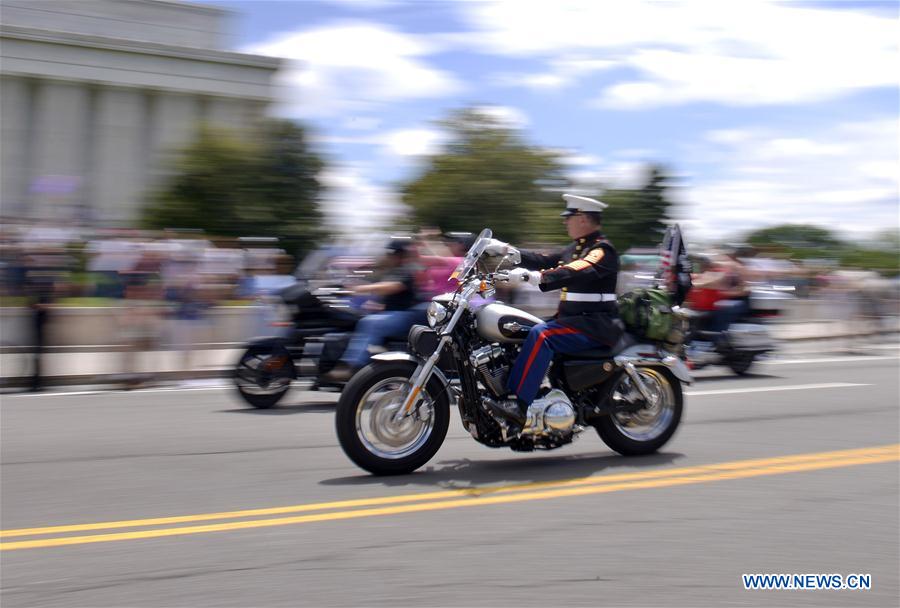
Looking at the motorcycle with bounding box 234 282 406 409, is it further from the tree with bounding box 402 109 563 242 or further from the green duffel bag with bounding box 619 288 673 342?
the tree with bounding box 402 109 563 242

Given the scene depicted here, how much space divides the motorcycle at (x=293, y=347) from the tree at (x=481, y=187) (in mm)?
24208

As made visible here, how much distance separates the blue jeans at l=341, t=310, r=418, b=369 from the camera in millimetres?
9227

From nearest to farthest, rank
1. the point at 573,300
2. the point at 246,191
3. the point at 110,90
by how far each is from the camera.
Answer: the point at 573,300 < the point at 246,191 < the point at 110,90

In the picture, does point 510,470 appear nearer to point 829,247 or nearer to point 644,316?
point 644,316

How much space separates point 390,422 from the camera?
20.1 ft

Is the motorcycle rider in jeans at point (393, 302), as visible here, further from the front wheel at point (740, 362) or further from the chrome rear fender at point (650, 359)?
the front wheel at point (740, 362)

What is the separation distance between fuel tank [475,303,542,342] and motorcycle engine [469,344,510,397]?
87mm

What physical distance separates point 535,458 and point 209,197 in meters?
35.6

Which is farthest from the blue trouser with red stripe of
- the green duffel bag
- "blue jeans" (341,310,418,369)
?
"blue jeans" (341,310,418,369)

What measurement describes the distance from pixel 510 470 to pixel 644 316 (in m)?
1.47

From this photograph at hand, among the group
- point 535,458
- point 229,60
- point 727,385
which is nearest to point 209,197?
point 229,60

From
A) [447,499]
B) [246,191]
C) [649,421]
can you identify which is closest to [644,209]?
[246,191]

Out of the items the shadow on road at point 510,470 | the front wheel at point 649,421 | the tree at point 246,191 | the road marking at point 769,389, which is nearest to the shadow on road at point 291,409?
the shadow on road at point 510,470

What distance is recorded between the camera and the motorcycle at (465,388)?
20.0 feet
